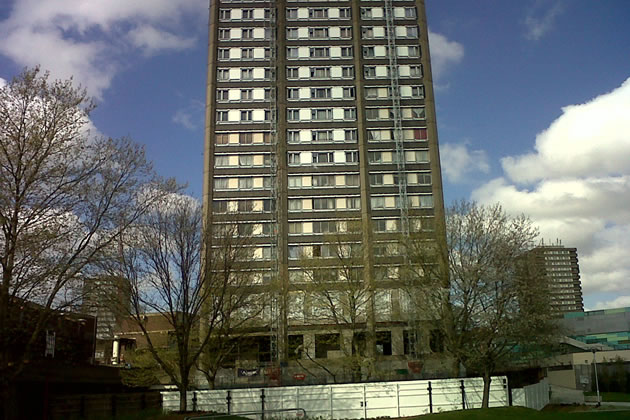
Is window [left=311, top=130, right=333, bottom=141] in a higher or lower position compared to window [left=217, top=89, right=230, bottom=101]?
lower

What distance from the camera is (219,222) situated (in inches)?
1257

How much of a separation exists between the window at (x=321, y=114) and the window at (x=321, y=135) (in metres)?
1.97

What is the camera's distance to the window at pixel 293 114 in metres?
85.3

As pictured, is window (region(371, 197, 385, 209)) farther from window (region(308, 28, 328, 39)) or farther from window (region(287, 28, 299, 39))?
window (region(287, 28, 299, 39))

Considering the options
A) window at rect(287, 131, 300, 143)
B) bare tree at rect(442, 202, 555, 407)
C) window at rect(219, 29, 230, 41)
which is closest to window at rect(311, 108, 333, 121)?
window at rect(287, 131, 300, 143)

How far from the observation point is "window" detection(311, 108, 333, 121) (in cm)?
8544

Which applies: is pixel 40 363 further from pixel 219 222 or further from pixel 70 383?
pixel 219 222

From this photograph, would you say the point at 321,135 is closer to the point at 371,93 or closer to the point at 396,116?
the point at 371,93

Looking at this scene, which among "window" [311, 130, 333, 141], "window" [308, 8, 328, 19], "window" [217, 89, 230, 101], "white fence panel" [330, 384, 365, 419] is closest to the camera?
"white fence panel" [330, 384, 365, 419]

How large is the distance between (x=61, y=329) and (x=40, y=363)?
16.0ft

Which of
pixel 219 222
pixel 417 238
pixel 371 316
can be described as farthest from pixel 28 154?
pixel 371 316

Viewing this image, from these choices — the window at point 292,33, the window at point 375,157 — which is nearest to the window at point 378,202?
the window at point 375,157

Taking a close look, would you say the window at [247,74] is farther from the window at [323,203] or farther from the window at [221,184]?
the window at [323,203]

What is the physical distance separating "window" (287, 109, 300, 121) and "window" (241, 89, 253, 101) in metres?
5.86
